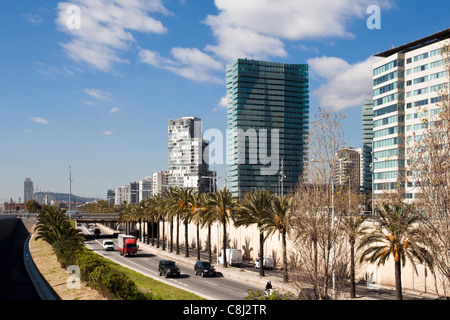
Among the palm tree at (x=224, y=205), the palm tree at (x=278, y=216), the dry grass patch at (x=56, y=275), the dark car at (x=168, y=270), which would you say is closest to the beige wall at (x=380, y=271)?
the palm tree at (x=278, y=216)

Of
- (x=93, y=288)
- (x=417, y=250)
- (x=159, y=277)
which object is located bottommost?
(x=159, y=277)

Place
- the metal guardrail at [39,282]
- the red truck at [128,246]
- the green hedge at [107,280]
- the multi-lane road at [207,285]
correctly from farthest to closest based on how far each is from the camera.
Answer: the red truck at [128,246], the multi-lane road at [207,285], the metal guardrail at [39,282], the green hedge at [107,280]

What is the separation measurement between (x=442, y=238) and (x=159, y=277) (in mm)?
35553

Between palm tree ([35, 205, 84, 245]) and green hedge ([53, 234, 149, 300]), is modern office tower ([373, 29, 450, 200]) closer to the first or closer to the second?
palm tree ([35, 205, 84, 245])

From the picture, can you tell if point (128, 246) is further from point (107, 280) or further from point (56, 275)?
point (107, 280)

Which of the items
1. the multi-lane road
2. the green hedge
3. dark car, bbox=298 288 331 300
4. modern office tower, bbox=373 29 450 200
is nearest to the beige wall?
dark car, bbox=298 288 331 300

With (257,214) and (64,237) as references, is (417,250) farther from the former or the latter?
(64,237)

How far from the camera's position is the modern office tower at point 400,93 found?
9506 centimetres

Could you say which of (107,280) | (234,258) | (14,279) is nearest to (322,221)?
(107,280)

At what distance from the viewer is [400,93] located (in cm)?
10219

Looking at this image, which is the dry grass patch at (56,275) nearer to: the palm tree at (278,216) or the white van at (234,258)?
the palm tree at (278,216)
